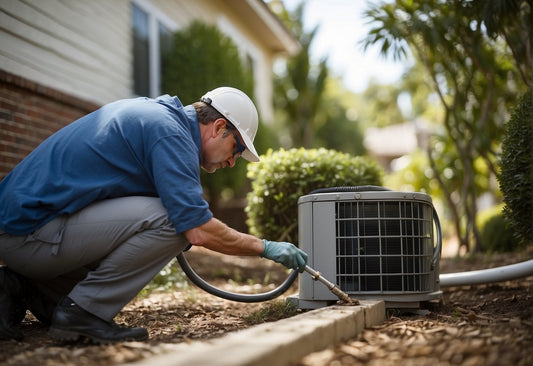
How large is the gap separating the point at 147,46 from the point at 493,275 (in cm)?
498

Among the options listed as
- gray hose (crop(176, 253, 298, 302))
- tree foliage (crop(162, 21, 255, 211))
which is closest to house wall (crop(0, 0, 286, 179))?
tree foliage (crop(162, 21, 255, 211))

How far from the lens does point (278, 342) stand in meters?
1.64

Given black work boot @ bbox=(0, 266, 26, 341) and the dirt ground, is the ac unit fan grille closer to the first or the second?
the dirt ground

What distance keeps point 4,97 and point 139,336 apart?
2.69m

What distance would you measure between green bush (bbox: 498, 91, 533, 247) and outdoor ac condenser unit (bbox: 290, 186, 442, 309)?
616 mm

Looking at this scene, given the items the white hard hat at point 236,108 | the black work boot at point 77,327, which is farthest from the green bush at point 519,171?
the black work boot at point 77,327

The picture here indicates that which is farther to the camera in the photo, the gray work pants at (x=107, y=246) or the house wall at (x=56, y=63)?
the house wall at (x=56, y=63)

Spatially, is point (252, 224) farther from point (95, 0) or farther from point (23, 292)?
point (95, 0)

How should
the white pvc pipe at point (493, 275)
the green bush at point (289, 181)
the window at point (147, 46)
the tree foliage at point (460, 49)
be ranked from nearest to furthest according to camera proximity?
the white pvc pipe at point (493, 275) < the green bush at point (289, 181) < the tree foliage at point (460, 49) < the window at point (147, 46)

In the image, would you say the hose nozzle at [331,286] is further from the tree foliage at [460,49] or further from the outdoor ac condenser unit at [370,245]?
the tree foliage at [460,49]

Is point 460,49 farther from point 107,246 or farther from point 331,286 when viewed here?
point 107,246

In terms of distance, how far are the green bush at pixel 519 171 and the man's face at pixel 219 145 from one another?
1.58 metres

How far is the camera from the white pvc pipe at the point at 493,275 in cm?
327

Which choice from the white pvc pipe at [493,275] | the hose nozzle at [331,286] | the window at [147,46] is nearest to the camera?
the hose nozzle at [331,286]
